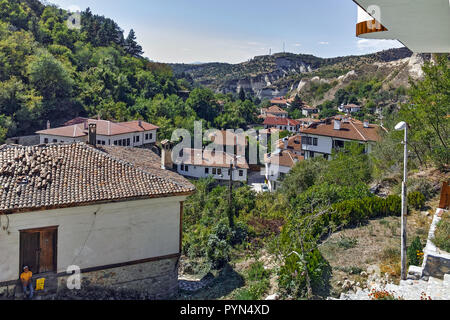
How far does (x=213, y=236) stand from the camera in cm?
1469

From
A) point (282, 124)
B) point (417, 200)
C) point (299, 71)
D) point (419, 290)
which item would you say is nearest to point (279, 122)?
point (282, 124)

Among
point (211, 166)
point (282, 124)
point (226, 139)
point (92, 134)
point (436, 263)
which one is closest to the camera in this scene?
point (436, 263)

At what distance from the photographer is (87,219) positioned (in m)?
8.70

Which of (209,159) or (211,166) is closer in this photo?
(211,166)

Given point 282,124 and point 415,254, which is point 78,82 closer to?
point 282,124

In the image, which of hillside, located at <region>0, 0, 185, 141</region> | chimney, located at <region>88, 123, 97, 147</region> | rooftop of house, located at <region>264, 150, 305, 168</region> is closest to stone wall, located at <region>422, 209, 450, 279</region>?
chimney, located at <region>88, 123, 97, 147</region>

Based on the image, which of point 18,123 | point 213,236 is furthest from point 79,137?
point 213,236

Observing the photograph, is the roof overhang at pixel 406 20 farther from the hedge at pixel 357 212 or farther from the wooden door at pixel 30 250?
the wooden door at pixel 30 250

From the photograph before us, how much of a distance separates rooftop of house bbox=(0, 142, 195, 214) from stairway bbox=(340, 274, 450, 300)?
18.2 feet

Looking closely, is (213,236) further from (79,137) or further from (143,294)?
(79,137)

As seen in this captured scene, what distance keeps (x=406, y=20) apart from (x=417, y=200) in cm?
1049

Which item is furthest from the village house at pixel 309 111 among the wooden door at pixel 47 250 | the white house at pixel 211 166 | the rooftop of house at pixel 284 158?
the wooden door at pixel 47 250

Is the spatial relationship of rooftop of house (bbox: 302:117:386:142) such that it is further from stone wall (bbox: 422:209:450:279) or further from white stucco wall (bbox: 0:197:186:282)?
white stucco wall (bbox: 0:197:186:282)

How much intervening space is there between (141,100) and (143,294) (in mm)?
43227
